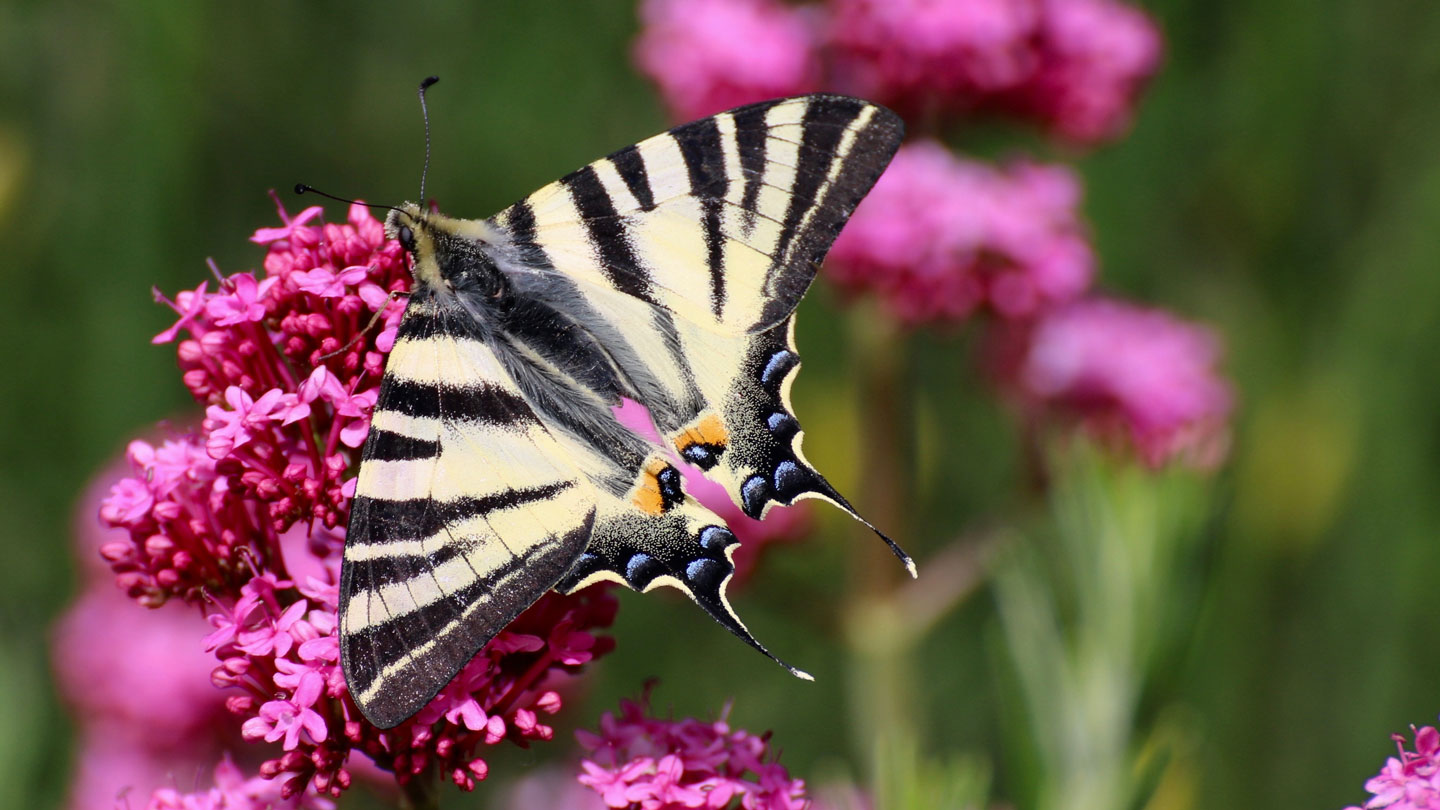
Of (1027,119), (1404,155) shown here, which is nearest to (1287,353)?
(1404,155)

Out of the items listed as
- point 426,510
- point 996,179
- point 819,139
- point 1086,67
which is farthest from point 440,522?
point 1086,67

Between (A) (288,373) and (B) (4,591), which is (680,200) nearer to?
(A) (288,373)

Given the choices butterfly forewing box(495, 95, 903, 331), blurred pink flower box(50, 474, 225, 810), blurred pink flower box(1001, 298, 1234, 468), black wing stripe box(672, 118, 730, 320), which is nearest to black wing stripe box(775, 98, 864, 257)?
butterfly forewing box(495, 95, 903, 331)

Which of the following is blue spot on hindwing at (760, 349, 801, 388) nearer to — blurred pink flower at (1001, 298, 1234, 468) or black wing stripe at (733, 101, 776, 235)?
black wing stripe at (733, 101, 776, 235)

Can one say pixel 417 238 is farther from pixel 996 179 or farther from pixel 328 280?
pixel 996 179

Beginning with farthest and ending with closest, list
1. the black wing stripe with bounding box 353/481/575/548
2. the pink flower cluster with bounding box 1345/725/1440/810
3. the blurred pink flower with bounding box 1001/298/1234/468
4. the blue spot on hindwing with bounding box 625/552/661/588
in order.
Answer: the blurred pink flower with bounding box 1001/298/1234/468 → the blue spot on hindwing with bounding box 625/552/661/588 → the black wing stripe with bounding box 353/481/575/548 → the pink flower cluster with bounding box 1345/725/1440/810

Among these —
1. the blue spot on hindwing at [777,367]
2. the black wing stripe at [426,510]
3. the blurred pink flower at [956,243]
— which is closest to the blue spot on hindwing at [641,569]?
the black wing stripe at [426,510]
